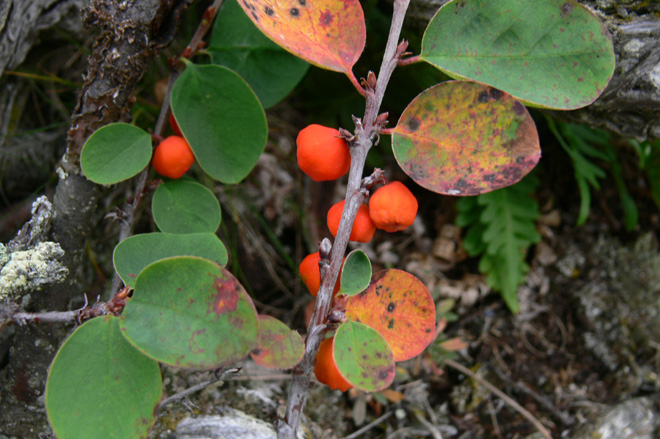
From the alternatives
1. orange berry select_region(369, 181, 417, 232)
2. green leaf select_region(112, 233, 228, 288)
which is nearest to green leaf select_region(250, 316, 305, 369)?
green leaf select_region(112, 233, 228, 288)

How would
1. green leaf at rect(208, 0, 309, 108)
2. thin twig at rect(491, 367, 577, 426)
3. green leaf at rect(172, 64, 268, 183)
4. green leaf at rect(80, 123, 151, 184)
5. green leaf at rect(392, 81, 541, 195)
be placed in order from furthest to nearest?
1. thin twig at rect(491, 367, 577, 426)
2. green leaf at rect(208, 0, 309, 108)
3. green leaf at rect(172, 64, 268, 183)
4. green leaf at rect(80, 123, 151, 184)
5. green leaf at rect(392, 81, 541, 195)

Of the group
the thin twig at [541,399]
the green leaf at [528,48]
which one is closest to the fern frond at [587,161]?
the thin twig at [541,399]

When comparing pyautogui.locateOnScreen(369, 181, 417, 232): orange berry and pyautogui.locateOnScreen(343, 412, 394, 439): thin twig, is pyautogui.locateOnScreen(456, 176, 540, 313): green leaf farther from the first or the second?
pyautogui.locateOnScreen(369, 181, 417, 232): orange berry

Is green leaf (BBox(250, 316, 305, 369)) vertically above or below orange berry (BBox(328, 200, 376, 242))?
below

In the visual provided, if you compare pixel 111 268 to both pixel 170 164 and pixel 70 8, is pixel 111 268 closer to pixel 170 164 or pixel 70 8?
pixel 170 164

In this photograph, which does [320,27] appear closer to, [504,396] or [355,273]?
[355,273]

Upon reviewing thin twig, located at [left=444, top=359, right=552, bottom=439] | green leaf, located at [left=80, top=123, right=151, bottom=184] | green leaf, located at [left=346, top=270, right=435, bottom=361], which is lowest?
thin twig, located at [left=444, top=359, right=552, bottom=439]
